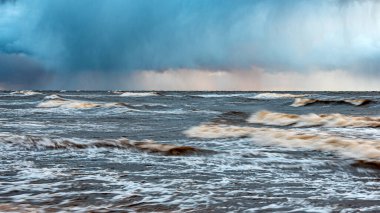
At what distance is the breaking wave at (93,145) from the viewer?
9.96m

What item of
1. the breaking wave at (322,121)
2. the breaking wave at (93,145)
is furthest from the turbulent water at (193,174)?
the breaking wave at (322,121)

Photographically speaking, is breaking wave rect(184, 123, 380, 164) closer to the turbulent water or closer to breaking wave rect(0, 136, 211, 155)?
the turbulent water

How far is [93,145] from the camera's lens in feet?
35.4

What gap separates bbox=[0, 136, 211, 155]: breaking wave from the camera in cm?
996

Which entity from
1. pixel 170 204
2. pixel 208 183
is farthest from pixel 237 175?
pixel 170 204

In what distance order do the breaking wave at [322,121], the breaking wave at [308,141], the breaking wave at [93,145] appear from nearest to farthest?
the breaking wave at [308,141] < the breaking wave at [93,145] < the breaking wave at [322,121]

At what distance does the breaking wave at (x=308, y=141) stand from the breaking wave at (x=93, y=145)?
237 centimetres

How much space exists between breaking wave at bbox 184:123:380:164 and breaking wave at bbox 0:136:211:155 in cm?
237

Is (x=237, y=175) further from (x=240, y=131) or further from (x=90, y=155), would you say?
(x=240, y=131)

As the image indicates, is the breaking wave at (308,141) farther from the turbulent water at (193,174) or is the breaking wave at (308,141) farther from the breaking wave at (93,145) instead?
the breaking wave at (93,145)

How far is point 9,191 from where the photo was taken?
20.0ft

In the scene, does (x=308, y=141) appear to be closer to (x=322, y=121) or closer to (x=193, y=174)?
(x=193, y=174)

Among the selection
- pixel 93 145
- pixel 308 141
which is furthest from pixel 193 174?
pixel 308 141

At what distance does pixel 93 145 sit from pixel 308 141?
15.9ft
